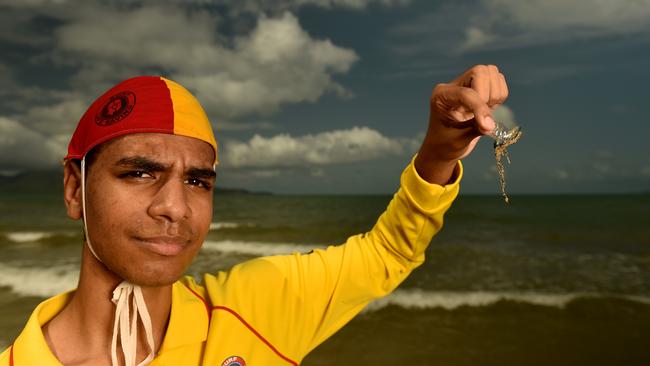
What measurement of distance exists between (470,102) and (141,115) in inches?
45.7

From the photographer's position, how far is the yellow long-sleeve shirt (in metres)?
2.04

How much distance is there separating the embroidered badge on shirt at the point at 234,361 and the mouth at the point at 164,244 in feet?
1.83

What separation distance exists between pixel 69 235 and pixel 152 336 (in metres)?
21.8

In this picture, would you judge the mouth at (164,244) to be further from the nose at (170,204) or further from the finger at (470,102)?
the finger at (470,102)

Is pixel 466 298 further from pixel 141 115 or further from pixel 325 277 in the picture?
pixel 141 115

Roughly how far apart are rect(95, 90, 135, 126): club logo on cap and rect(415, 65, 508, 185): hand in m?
1.14

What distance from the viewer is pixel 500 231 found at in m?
23.6

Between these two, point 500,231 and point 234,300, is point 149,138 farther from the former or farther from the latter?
point 500,231

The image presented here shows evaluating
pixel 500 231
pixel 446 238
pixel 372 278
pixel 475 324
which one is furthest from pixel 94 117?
pixel 500 231

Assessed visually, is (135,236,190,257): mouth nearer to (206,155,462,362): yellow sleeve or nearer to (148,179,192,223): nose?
(148,179,192,223): nose

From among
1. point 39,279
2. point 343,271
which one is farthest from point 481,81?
point 39,279

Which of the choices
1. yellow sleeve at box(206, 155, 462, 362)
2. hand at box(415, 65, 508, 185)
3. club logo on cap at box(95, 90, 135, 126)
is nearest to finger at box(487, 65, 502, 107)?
hand at box(415, 65, 508, 185)

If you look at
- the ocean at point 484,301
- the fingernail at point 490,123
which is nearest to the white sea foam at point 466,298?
the ocean at point 484,301

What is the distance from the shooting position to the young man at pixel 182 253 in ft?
5.78
